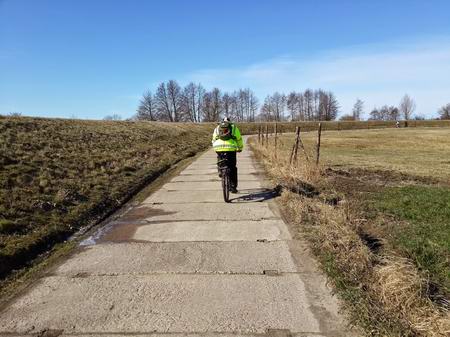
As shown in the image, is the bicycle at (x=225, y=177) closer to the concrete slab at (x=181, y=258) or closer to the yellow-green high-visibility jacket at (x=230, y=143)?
the yellow-green high-visibility jacket at (x=230, y=143)

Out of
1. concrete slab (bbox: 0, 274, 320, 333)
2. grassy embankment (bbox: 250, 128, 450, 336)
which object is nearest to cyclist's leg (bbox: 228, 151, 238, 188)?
grassy embankment (bbox: 250, 128, 450, 336)

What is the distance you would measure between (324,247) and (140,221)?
370cm

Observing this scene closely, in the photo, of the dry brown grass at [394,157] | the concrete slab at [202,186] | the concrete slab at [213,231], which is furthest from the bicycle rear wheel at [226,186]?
the dry brown grass at [394,157]

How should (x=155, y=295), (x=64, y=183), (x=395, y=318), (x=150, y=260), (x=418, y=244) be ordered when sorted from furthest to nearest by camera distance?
(x=64, y=183)
(x=418, y=244)
(x=150, y=260)
(x=155, y=295)
(x=395, y=318)

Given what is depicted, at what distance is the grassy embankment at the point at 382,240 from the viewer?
370cm

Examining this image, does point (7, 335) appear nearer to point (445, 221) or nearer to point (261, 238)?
point (261, 238)

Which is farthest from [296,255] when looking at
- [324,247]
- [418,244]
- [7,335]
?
[7,335]

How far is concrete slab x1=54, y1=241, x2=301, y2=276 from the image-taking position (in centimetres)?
516

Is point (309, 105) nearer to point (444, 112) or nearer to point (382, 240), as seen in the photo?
point (444, 112)

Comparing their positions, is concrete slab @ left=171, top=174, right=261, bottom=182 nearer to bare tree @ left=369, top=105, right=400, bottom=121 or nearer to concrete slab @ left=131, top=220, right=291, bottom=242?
concrete slab @ left=131, top=220, right=291, bottom=242

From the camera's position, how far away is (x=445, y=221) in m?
7.27

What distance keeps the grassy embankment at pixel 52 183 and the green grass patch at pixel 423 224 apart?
534cm

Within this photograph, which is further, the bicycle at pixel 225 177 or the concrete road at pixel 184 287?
the bicycle at pixel 225 177

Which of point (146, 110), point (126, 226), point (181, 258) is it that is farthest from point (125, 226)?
point (146, 110)
